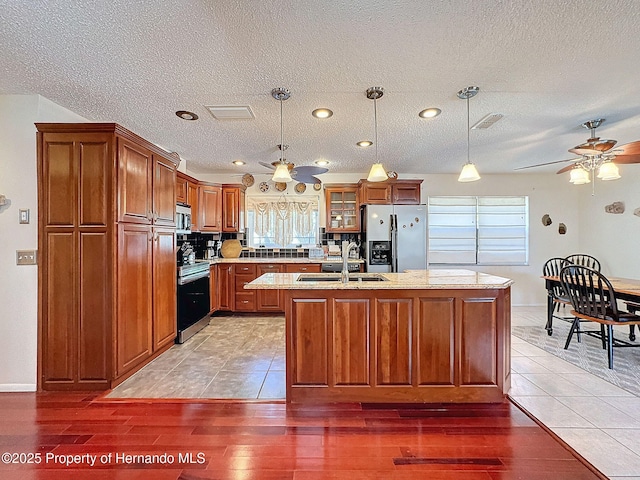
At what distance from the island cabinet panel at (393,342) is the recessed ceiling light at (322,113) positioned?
1808mm

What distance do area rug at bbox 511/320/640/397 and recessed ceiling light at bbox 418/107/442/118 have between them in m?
2.78

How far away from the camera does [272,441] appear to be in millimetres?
1929

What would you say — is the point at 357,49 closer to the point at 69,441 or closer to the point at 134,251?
the point at 134,251

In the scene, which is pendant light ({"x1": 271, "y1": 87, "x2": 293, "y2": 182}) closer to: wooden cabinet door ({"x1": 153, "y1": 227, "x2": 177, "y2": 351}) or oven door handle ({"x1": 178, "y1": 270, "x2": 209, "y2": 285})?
wooden cabinet door ({"x1": 153, "y1": 227, "x2": 177, "y2": 351})

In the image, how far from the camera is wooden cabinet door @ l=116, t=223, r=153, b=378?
8.63 ft

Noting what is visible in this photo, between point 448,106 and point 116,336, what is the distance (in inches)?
137

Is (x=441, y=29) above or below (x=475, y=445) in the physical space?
above

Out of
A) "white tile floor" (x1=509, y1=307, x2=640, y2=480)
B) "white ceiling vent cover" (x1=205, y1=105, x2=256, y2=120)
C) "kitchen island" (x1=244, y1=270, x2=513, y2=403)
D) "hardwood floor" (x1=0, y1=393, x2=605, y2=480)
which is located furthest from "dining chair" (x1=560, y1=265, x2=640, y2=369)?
"white ceiling vent cover" (x1=205, y1=105, x2=256, y2=120)

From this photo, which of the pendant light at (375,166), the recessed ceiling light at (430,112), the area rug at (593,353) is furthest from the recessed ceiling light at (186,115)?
the area rug at (593,353)

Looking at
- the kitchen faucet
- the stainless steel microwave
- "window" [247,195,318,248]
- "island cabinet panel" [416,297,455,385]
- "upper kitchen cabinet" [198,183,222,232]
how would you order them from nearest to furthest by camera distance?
"island cabinet panel" [416,297,455,385], the kitchen faucet, the stainless steel microwave, "upper kitchen cabinet" [198,183,222,232], "window" [247,195,318,248]

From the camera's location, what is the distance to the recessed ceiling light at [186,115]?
9.68 feet

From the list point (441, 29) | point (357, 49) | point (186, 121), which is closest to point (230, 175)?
point (186, 121)

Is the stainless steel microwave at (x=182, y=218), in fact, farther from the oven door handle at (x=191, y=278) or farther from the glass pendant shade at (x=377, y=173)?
the glass pendant shade at (x=377, y=173)

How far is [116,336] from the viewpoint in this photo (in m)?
2.58
